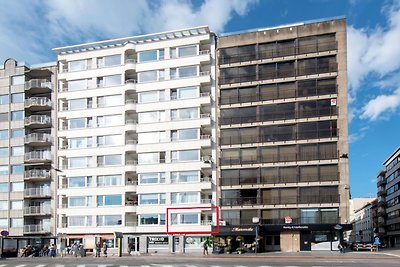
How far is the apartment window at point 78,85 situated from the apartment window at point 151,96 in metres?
9.36

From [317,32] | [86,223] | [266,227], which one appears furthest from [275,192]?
[86,223]

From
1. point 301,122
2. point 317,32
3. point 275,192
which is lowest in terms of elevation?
point 275,192

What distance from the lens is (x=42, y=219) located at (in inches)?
2869

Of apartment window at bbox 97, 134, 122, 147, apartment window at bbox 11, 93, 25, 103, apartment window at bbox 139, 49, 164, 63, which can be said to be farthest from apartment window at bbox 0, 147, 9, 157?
apartment window at bbox 139, 49, 164, 63

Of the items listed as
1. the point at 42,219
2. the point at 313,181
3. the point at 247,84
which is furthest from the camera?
the point at 42,219

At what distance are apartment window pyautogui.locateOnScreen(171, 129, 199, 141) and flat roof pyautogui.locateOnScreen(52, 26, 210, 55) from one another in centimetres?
1367

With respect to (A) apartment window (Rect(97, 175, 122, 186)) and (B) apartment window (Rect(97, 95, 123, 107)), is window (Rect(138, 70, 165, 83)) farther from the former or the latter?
(A) apartment window (Rect(97, 175, 122, 186))

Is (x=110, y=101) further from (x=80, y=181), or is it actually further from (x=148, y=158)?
(x=80, y=181)

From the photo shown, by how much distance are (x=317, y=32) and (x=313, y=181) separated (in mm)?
19750

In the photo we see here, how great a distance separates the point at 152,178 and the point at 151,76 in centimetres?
1478

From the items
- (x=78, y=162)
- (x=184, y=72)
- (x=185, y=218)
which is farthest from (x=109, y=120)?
(x=185, y=218)

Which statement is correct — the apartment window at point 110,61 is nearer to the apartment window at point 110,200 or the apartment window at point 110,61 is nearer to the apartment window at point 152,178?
the apartment window at point 152,178

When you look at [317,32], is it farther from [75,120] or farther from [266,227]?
[75,120]

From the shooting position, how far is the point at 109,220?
68312mm
